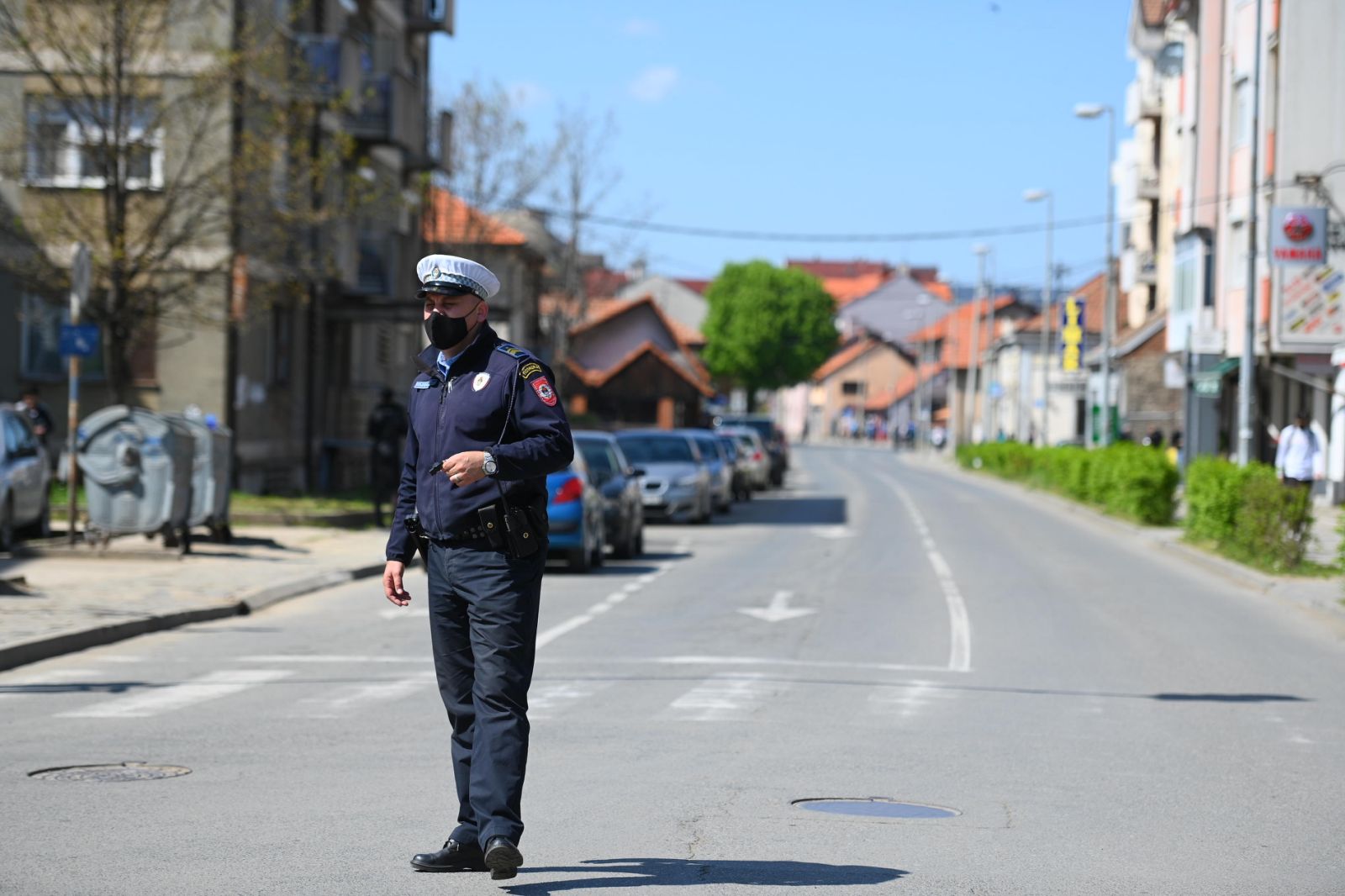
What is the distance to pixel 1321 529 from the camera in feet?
99.2

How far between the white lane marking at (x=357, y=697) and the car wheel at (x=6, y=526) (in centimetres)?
908

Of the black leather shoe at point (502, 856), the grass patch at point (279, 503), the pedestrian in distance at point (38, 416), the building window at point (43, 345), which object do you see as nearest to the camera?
the black leather shoe at point (502, 856)

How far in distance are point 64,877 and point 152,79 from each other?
2281 centimetres

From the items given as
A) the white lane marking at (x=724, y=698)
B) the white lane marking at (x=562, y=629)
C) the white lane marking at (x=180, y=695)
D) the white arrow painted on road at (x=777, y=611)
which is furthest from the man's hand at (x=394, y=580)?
the white arrow painted on road at (x=777, y=611)

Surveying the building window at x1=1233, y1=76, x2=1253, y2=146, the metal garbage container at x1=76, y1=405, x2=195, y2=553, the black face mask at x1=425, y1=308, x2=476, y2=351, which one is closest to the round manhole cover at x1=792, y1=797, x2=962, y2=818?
the black face mask at x1=425, y1=308, x2=476, y2=351

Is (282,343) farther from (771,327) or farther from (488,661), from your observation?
(771,327)

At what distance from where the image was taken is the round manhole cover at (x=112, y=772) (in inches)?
309

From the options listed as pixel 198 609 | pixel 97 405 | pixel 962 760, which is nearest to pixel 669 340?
pixel 97 405

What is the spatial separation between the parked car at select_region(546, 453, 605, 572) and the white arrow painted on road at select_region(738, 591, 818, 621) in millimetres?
3578

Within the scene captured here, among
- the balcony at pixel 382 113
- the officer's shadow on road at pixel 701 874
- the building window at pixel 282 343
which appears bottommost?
the officer's shadow on road at pixel 701 874

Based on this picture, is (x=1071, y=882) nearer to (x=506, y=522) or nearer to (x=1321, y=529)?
(x=506, y=522)

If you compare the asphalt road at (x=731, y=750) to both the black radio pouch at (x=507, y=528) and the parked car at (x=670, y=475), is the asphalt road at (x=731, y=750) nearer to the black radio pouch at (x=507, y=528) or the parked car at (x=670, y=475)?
the black radio pouch at (x=507, y=528)

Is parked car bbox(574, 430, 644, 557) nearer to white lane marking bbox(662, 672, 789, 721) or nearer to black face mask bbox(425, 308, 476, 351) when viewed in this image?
white lane marking bbox(662, 672, 789, 721)

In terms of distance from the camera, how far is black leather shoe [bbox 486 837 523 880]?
5.70 metres
